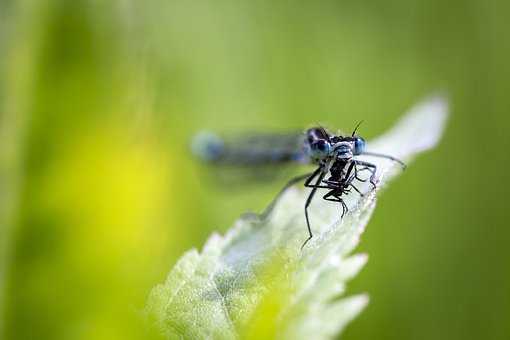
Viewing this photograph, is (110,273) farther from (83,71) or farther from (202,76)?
(202,76)

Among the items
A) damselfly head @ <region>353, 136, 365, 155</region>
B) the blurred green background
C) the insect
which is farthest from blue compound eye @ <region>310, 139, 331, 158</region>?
the blurred green background

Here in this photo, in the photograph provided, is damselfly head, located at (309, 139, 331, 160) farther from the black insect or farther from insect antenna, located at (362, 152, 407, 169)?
insect antenna, located at (362, 152, 407, 169)

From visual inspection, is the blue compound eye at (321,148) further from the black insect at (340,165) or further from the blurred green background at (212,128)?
the blurred green background at (212,128)

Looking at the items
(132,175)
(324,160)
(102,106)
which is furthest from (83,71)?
(324,160)

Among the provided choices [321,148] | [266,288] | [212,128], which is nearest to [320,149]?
[321,148]

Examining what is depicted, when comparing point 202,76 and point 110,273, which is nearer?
point 110,273

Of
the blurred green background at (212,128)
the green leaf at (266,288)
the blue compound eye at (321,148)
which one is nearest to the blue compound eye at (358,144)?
the blue compound eye at (321,148)
